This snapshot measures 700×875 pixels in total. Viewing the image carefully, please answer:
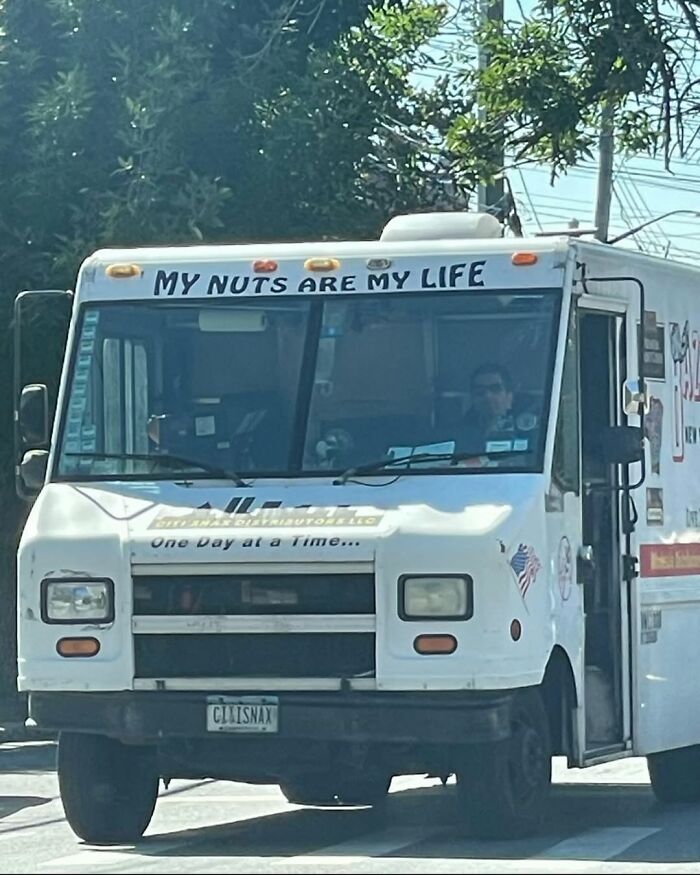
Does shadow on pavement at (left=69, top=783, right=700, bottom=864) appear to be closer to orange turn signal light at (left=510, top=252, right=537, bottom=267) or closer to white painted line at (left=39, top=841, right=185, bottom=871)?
white painted line at (left=39, top=841, right=185, bottom=871)

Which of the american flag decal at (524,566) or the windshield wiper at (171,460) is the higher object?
the windshield wiper at (171,460)

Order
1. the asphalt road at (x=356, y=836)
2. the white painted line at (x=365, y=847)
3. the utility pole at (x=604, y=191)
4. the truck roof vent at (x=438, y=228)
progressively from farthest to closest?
the utility pole at (x=604, y=191), the truck roof vent at (x=438, y=228), the white painted line at (x=365, y=847), the asphalt road at (x=356, y=836)

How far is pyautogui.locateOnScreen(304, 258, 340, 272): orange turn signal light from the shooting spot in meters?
11.0

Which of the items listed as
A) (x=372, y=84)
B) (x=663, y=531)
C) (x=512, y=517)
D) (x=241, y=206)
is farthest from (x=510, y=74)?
(x=512, y=517)

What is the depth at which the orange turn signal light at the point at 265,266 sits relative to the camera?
435 inches

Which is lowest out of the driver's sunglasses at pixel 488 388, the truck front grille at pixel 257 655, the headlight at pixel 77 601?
the truck front grille at pixel 257 655

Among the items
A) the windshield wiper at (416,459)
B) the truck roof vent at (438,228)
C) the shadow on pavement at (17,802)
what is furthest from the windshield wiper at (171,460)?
the shadow on pavement at (17,802)

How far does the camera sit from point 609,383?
37.0 feet

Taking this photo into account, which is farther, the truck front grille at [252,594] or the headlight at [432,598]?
the truck front grille at [252,594]

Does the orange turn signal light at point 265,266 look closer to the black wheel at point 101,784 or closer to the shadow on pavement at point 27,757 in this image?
the black wheel at point 101,784

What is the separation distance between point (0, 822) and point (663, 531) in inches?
155

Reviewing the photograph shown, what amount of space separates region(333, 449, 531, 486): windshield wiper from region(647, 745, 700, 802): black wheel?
299 centimetres

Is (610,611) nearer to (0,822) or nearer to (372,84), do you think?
(0,822)

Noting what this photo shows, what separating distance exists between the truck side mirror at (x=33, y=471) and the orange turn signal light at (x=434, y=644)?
2.30 meters
